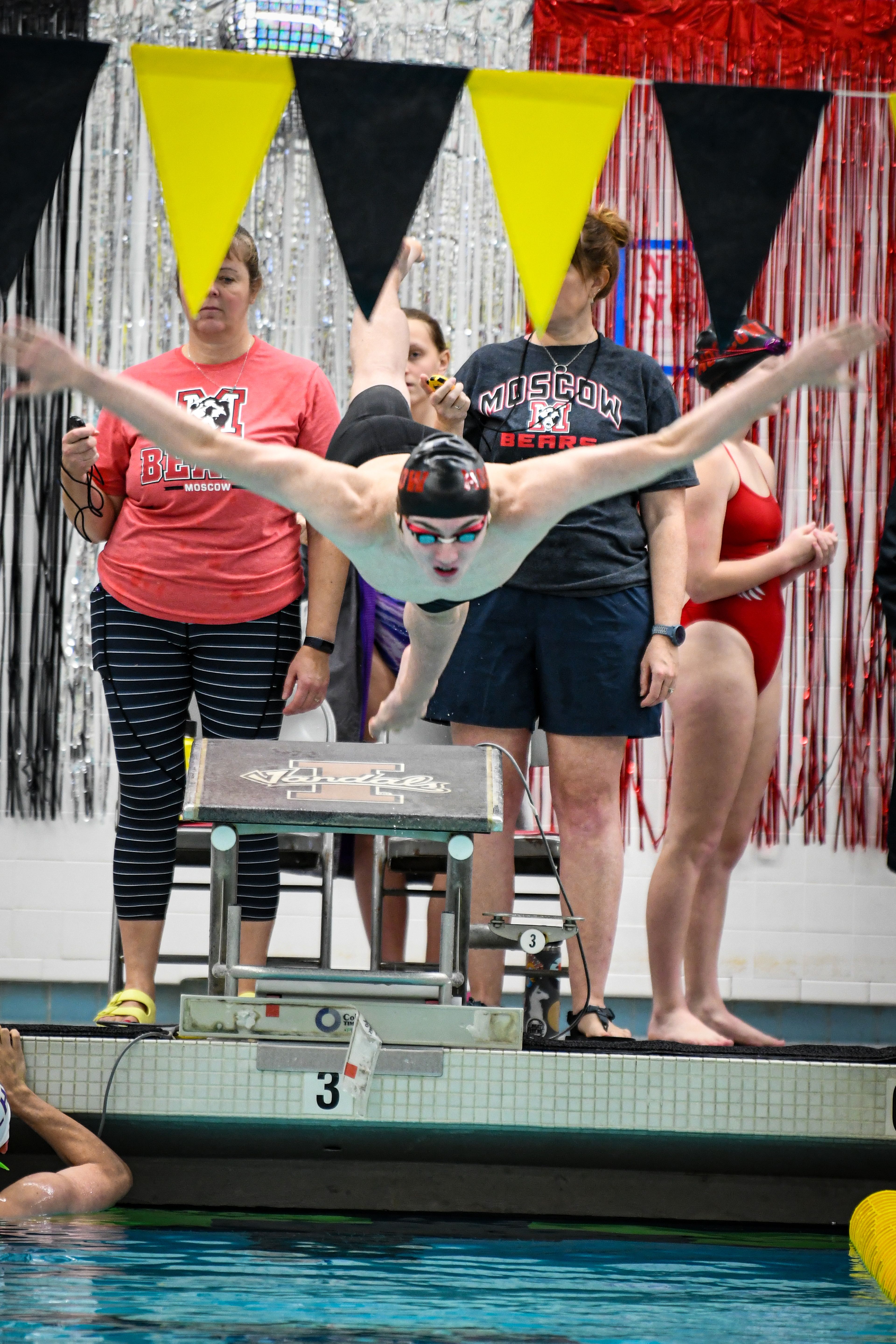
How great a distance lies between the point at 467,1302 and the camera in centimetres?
239

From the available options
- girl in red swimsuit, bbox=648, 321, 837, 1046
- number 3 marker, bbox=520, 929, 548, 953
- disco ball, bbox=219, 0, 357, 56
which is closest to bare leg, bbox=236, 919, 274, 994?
number 3 marker, bbox=520, 929, 548, 953

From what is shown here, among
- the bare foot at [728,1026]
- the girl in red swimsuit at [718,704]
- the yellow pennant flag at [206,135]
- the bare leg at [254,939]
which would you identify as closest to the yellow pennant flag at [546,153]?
the yellow pennant flag at [206,135]

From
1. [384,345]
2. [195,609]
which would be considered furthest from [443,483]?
[384,345]

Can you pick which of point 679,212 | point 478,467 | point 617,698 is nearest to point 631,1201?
point 617,698

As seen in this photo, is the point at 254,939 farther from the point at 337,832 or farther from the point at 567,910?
the point at 567,910

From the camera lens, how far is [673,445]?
254 centimetres

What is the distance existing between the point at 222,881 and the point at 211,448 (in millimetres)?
866

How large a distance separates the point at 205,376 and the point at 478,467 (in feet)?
3.84

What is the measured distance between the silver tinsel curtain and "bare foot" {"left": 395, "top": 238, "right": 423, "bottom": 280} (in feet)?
6.68

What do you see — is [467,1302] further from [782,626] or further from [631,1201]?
[782,626]

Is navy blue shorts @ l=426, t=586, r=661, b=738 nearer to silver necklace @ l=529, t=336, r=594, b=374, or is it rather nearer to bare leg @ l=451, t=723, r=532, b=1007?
bare leg @ l=451, t=723, r=532, b=1007

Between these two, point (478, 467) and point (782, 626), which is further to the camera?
point (782, 626)

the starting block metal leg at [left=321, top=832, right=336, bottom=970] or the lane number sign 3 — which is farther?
the starting block metal leg at [left=321, top=832, right=336, bottom=970]

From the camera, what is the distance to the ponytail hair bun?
3189 millimetres
